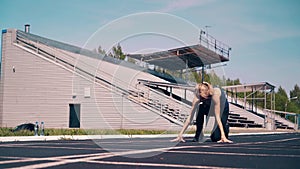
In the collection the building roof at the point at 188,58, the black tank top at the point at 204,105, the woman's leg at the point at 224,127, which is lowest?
the woman's leg at the point at 224,127

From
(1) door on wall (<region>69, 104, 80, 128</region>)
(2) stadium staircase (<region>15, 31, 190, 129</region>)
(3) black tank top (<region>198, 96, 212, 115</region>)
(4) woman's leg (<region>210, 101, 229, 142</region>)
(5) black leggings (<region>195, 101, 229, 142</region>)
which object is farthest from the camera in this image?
(1) door on wall (<region>69, 104, 80, 128</region>)

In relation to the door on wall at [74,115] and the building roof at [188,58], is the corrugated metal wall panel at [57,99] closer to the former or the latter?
the door on wall at [74,115]

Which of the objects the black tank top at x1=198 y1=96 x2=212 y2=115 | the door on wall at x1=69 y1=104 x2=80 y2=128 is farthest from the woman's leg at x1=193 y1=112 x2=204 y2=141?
the door on wall at x1=69 y1=104 x2=80 y2=128

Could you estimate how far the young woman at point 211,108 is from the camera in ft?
36.8

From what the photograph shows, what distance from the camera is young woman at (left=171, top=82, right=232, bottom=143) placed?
442 inches

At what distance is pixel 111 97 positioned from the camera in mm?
30938

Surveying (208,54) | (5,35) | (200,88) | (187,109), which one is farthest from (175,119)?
(200,88)

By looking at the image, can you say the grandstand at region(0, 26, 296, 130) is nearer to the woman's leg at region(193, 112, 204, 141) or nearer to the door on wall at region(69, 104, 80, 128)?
the door on wall at region(69, 104, 80, 128)

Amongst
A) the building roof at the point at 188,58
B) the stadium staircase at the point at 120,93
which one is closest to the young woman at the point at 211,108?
the stadium staircase at the point at 120,93

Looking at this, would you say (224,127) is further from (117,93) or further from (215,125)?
(117,93)

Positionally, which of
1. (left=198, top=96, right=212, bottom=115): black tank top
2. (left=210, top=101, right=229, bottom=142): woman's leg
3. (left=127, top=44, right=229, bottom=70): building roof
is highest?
(left=127, top=44, right=229, bottom=70): building roof

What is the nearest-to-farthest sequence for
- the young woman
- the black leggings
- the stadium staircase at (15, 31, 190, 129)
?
the young woman
the black leggings
the stadium staircase at (15, 31, 190, 129)

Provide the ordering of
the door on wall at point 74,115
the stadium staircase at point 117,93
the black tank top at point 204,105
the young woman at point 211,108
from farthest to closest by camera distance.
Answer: the door on wall at point 74,115 < the stadium staircase at point 117,93 < the black tank top at point 204,105 < the young woman at point 211,108

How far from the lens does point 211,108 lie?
11781 mm
